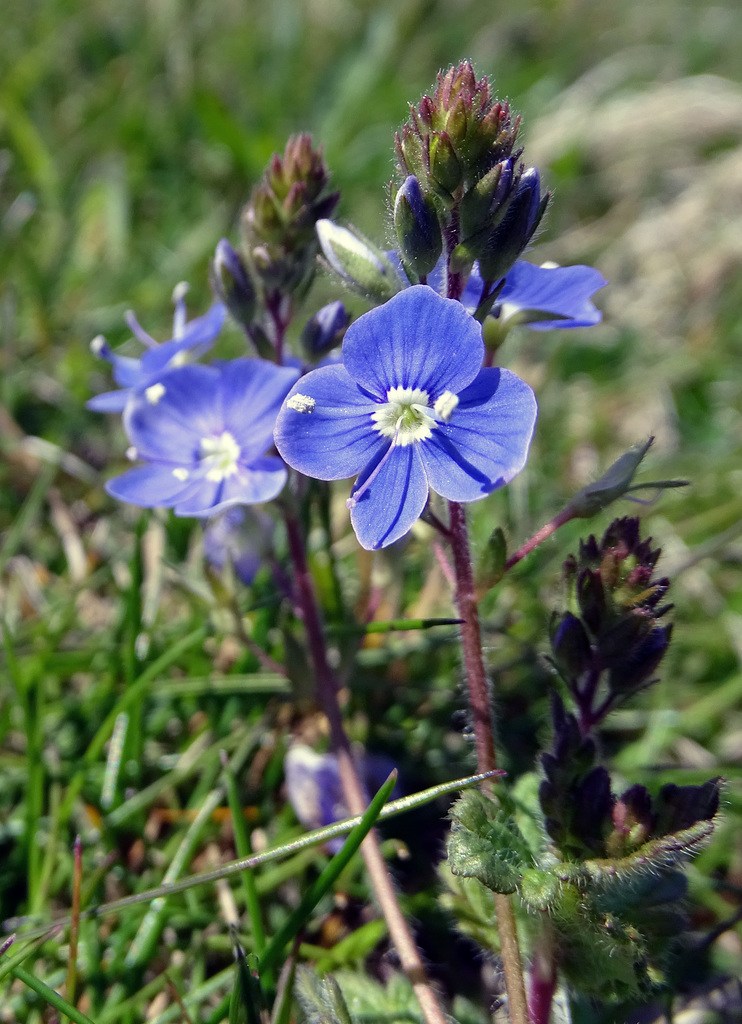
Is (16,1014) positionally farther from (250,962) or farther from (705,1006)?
(705,1006)

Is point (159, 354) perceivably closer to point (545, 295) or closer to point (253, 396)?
point (253, 396)

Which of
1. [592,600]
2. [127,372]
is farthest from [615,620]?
[127,372]

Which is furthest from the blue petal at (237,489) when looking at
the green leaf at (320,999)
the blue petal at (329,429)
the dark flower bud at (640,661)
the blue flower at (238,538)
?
the green leaf at (320,999)

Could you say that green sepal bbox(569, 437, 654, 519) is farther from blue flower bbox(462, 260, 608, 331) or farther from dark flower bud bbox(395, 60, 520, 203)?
dark flower bud bbox(395, 60, 520, 203)

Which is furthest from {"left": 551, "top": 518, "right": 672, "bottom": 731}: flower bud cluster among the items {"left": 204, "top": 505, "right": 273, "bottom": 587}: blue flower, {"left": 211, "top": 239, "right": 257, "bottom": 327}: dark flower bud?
{"left": 211, "top": 239, "right": 257, "bottom": 327}: dark flower bud

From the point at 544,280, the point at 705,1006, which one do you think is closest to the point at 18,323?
the point at 544,280
